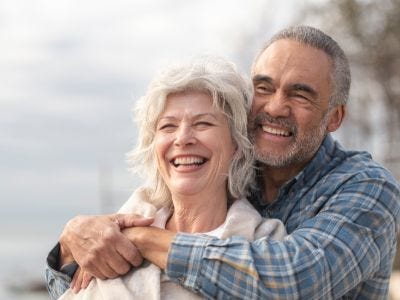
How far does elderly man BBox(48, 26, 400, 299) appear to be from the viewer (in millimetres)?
2553

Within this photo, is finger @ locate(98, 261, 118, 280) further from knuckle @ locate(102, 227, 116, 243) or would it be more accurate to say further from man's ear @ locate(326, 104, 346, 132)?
man's ear @ locate(326, 104, 346, 132)

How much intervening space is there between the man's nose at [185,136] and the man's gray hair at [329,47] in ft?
2.27

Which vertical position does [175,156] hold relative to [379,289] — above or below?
above

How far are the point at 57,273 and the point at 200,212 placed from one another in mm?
614

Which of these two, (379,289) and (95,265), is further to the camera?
(379,289)

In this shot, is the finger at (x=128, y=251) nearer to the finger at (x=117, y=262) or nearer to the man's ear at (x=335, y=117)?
the finger at (x=117, y=262)

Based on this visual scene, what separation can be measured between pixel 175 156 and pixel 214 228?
0.31 meters

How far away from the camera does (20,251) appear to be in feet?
106

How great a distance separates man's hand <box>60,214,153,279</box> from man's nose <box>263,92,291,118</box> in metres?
0.69

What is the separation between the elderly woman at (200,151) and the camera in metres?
2.81

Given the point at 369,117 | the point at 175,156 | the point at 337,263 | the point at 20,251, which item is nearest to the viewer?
the point at 337,263

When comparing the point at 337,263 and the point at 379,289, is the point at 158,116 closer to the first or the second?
the point at 337,263

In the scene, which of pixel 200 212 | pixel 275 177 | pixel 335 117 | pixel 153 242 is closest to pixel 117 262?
pixel 153 242

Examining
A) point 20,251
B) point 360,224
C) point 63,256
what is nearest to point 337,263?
point 360,224
